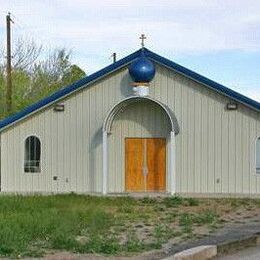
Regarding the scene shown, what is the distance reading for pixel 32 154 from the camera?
31.6 metres

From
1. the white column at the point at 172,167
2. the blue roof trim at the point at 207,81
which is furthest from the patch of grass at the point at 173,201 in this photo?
the blue roof trim at the point at 207,81

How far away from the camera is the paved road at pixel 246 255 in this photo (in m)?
14.1

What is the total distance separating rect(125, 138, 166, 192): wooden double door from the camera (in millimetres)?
31125

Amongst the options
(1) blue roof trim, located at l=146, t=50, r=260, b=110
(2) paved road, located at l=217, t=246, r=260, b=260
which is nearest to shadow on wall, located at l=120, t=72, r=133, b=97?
(1) blue roof trim, located at l=146, t=50, r=260, b=110

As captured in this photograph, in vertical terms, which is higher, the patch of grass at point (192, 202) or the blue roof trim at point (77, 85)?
the blue roof trim at point (77, 85)

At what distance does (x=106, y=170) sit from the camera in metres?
30.2

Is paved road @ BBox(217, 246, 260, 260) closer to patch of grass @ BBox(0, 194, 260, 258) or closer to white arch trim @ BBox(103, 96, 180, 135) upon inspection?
patch of grass @ BBox(0, 194, 260, 258)

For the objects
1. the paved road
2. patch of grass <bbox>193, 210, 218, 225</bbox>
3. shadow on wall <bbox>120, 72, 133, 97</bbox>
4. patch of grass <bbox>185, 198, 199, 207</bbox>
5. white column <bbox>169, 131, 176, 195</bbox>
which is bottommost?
the paved road

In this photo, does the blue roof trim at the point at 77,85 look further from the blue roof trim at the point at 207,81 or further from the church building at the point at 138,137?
the blue roof trim at the point at 207,81

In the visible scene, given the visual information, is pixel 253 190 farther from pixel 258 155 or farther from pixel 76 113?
pixel 76 113

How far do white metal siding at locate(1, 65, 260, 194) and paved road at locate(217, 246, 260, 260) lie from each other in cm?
1503

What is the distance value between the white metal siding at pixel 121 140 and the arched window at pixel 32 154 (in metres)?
0.19

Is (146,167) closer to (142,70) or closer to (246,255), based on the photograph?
(142,70)

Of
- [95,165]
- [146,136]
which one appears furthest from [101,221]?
[146,136]
